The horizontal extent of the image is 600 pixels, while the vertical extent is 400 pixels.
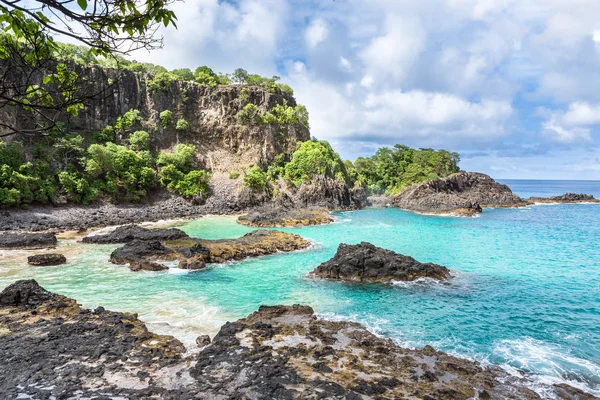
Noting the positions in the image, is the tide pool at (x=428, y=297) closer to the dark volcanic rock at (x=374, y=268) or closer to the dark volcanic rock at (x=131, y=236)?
the dark volcanic rock at (x=374, y=268)

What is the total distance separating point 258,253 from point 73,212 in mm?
26792

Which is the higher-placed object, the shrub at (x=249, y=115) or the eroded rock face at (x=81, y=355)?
the shrub at (x=249, y=115)

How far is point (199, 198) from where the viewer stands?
52.9 metres

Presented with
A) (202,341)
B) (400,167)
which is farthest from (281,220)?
(400,167)

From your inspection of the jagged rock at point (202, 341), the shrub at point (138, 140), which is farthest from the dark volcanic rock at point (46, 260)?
the shrub at point (138, 140)

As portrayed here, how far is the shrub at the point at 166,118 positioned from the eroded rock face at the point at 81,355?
4891 cm

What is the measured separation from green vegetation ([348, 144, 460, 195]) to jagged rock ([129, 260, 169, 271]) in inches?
2381

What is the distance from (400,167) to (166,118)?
5591 cm

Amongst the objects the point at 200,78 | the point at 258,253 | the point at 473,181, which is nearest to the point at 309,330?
the point at 258,253

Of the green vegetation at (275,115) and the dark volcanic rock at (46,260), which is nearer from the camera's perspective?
the dark volcanic rock at (46,260)

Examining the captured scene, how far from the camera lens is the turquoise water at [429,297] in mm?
12914

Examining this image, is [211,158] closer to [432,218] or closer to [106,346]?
[432,218]

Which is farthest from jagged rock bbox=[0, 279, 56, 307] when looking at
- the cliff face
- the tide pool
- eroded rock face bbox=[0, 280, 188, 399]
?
the cliff face

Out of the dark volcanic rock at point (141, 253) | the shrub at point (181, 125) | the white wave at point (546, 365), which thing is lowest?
the white wave at point (546, 365)
